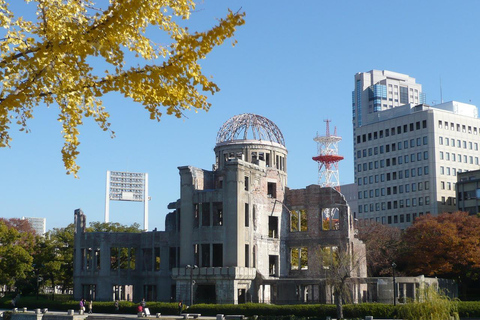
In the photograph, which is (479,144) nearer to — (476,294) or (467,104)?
(467,104)

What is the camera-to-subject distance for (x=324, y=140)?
127 metres

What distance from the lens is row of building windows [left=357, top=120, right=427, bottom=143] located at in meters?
125

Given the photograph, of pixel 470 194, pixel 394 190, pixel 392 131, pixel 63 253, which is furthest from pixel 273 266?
pixel 392 131

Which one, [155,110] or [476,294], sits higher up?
[155,110]

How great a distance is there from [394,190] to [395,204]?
2786 millimetres

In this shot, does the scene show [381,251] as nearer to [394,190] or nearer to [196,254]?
[196,254]

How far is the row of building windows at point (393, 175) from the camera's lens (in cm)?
12444

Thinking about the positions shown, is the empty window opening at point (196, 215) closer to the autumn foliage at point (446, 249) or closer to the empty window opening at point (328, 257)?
the empty window opening at point (328, 257)

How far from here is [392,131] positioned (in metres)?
130

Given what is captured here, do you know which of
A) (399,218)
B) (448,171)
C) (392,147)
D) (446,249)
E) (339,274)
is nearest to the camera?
(339,274)

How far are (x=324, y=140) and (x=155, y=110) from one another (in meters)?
116

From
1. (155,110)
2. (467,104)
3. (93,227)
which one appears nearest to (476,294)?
(93,227)

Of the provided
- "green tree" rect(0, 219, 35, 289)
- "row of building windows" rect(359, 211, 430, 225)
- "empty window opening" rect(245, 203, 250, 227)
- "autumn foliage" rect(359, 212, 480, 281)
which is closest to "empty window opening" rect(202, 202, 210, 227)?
"empty window opening" rect(245, 203, 250, 227)

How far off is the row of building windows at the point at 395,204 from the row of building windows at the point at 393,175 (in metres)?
4.54
